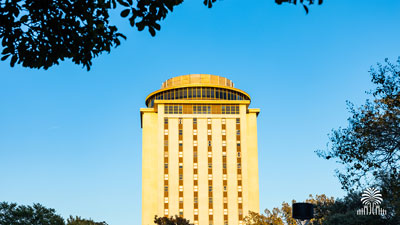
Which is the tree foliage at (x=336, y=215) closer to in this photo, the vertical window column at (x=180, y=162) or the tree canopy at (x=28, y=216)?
the tree canopy at (x=28, y=216)

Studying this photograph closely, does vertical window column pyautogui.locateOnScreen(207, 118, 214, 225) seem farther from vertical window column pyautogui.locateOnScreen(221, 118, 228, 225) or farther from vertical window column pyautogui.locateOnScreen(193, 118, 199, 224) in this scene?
vertical window column pyautogui.locateOnScreen(221, 118, 228, 225)

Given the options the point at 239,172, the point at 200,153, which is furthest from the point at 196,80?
the point at 239,172

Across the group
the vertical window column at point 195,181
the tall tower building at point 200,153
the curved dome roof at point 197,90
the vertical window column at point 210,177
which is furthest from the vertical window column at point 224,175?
the curved dome roof at point 197,90

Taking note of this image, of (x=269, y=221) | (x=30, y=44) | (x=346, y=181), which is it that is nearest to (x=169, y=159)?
(x=269, y=221)

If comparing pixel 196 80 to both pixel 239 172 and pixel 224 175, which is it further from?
pixel 239 172

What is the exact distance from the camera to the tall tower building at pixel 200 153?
92.2 meters

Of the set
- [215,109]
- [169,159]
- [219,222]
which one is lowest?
[219,222]

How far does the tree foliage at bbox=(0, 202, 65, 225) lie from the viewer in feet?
179

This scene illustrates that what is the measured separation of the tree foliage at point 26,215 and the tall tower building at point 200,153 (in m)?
37.5

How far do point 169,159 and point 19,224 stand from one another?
4416 centimetres

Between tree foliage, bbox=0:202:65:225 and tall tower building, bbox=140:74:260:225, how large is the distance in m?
37.5

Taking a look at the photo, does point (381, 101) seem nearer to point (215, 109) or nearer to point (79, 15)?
point (79, 15)

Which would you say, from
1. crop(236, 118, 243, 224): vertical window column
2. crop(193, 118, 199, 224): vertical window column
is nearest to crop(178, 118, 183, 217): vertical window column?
crop(193, 118, 199, 224): vertical window column

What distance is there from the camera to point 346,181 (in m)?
17.4
